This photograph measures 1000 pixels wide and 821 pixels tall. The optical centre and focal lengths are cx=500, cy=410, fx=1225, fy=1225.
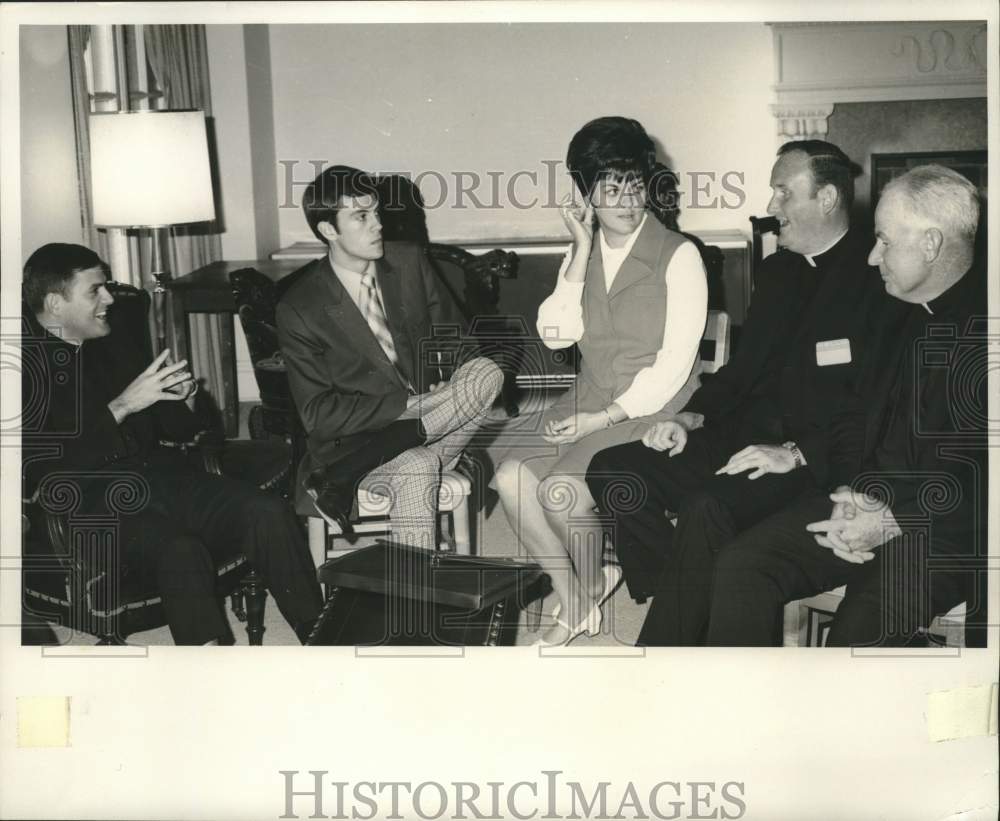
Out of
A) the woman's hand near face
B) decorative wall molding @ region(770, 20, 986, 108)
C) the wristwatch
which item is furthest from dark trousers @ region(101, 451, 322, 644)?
decorative wall molding @ region(770, 20, 986, 108)

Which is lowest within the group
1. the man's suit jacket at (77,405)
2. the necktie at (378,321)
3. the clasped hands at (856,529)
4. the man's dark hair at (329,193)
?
the clasped hands at (856,529)

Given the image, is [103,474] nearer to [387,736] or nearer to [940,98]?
[387,736]

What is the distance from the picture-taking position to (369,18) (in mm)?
2805

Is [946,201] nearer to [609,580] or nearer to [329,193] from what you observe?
[609,580]

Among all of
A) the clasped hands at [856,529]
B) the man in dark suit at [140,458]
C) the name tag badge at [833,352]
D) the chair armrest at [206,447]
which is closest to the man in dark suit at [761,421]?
the name tag badge at [833,352]

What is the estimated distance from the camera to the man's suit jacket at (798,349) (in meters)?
2.86

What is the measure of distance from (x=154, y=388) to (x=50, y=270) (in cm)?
37

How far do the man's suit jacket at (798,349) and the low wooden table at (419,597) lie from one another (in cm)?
64

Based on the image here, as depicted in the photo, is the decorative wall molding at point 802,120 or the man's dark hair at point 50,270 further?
the decorative wall molding at point 802,120

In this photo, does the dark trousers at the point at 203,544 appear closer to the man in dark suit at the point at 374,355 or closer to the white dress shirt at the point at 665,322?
the man in dark suit at the point at 374,355

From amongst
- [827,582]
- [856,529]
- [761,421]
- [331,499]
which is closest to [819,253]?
[761,421]

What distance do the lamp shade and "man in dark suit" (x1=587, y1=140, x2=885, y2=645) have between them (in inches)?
56.5

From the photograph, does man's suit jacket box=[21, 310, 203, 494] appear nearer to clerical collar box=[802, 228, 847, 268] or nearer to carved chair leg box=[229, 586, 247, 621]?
carved chair leg box=[229, 586, 247, 621]

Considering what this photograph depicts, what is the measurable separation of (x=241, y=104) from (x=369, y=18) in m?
0.84
